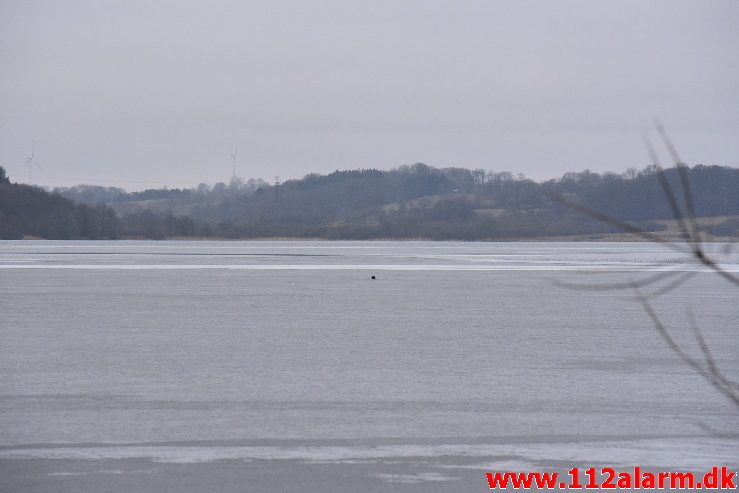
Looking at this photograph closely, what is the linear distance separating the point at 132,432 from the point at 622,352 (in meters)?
7.05

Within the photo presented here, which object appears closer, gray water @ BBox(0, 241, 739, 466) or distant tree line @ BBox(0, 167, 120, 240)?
gray water @ BBox(0, 241, 739, 466)

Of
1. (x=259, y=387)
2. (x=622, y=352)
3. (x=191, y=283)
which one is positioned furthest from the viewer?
(x=191, y=283)

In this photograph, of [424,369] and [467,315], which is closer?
[424,369]

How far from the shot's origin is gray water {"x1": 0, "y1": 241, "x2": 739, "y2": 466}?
685cm

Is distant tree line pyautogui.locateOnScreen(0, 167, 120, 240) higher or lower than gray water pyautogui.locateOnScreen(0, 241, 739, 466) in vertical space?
higher

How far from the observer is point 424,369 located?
10664mm

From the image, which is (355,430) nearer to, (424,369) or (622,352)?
(424,369)

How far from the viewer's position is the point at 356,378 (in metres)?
9.96

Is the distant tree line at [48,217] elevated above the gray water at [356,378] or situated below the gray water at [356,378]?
above

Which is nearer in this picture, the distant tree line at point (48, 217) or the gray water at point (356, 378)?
the gray water at point (356, 378)

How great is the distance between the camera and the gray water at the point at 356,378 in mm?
6852

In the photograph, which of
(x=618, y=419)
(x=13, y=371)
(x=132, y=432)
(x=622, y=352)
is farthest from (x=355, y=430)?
(x=622, y=352)

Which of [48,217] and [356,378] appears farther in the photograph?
[48,217]

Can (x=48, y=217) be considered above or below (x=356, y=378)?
above
